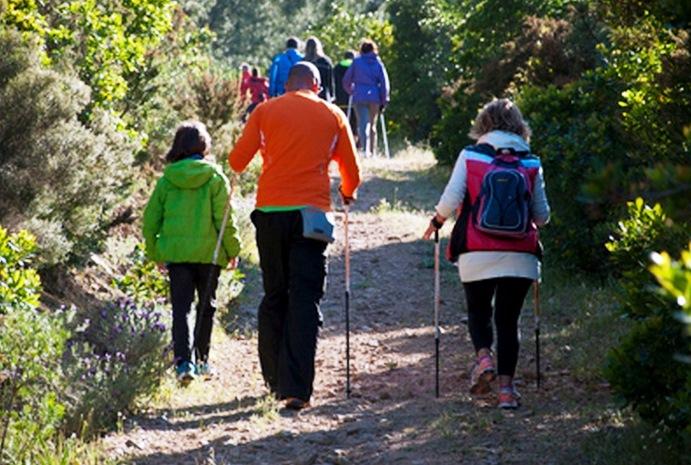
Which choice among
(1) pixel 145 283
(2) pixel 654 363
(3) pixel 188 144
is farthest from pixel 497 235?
(1) pixel 145 283

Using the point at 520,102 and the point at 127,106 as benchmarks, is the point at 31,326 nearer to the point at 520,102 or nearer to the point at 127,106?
the point at 127,106

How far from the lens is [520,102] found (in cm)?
1216

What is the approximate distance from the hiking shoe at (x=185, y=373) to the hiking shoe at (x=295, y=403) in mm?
866

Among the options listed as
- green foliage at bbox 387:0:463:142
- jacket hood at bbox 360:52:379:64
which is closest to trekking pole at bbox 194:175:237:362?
jacket hood at bbox 360:52:379:64

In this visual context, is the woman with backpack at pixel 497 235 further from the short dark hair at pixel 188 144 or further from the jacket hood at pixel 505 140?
the short dark hair at pixel 188 144

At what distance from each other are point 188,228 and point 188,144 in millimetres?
559

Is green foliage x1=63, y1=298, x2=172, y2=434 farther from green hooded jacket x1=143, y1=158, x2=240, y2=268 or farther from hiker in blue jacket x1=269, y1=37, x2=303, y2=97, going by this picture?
hiker in blue jacket x1=269, y1=37, x2=303, y2=97

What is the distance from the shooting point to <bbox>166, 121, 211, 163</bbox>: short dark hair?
8219 mm

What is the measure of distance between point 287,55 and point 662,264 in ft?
54.3

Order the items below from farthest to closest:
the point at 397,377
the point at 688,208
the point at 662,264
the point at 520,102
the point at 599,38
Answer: the point at 599,38 → the point at 520,102 → the point at 397,377 → the point at 688,208 → the point at 662,264

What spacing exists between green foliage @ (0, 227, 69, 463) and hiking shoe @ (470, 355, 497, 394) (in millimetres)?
2369

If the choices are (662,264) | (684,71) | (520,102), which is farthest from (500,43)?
(662,264)

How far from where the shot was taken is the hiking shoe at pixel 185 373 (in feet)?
26.4

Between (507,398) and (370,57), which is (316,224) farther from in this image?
(370,57)
